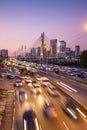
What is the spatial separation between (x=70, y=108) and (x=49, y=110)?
227 cm

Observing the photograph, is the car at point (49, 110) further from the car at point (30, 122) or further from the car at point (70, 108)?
the car at point (30, 122)

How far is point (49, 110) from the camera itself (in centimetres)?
2675

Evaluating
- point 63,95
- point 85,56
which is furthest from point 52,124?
point 85,56

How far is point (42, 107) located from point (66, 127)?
8241 mm

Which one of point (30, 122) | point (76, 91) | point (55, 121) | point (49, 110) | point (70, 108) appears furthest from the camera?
point (76, 91)

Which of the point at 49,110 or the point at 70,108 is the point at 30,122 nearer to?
the point at 49,110

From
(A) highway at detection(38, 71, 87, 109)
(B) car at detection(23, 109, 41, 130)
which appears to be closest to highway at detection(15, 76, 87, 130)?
(B) car at detection(23, 109, 41, 130)

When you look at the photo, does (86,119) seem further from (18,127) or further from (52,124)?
(18,127)

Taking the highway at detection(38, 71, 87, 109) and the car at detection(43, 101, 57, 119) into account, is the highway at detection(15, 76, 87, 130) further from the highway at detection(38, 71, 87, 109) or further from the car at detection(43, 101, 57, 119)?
the highway at detection(38, 71, 87, 109)

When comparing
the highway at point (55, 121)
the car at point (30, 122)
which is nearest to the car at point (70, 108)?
the highway at point (55, 121)

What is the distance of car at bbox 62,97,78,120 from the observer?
80.5 ft

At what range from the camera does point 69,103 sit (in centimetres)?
3008

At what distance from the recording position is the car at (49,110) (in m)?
24.2

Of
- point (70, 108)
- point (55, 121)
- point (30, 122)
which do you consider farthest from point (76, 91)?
point (30, 122)
